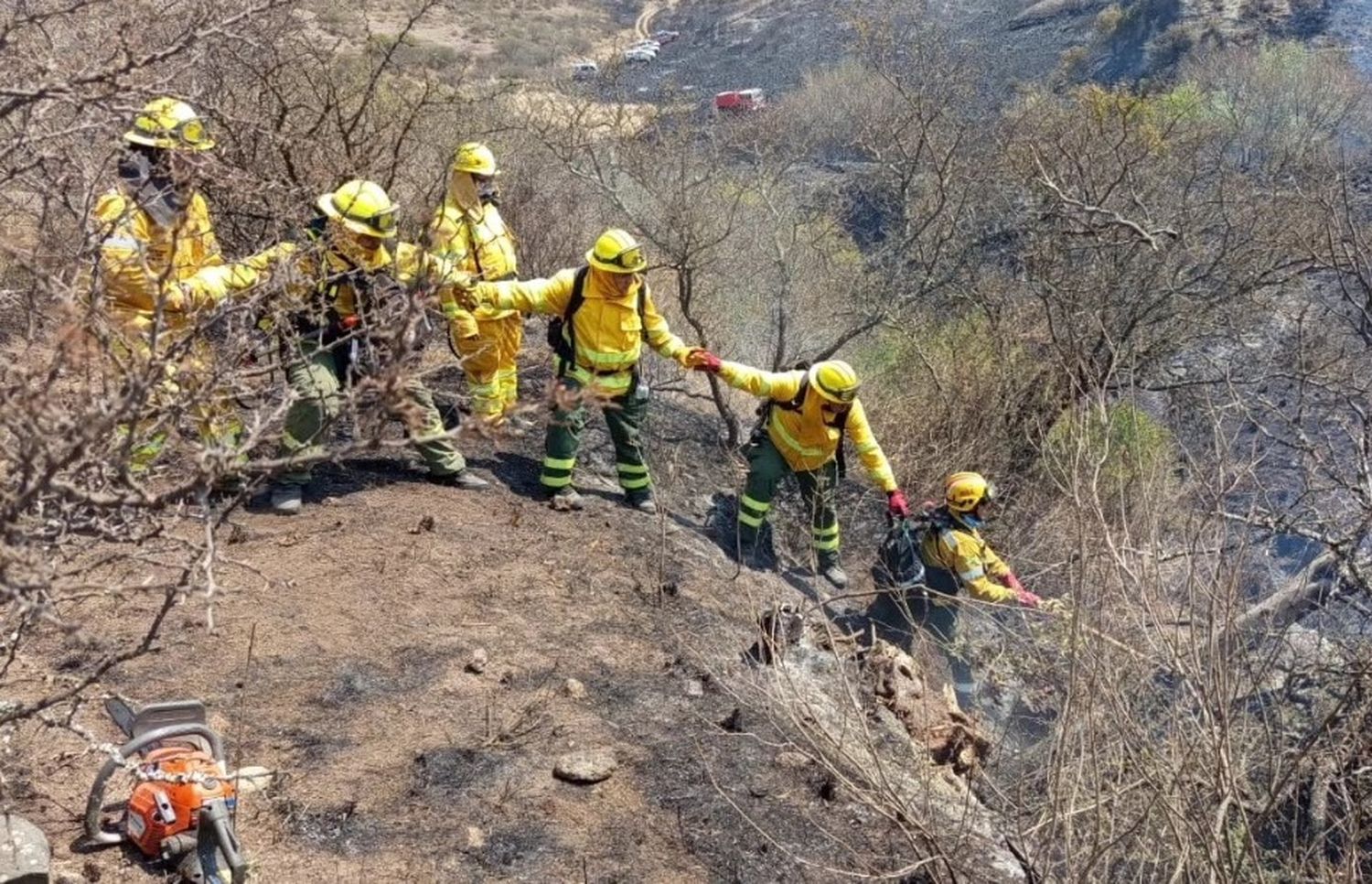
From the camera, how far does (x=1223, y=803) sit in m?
3.14

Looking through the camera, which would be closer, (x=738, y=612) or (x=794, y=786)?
(x=794, y=786)

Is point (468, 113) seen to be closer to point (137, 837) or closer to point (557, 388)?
point (137, 837)

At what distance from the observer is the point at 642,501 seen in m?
7.52

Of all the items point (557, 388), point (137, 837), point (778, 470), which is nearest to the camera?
point (557, 388)

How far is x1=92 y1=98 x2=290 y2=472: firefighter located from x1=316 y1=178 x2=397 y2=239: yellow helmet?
0.60m

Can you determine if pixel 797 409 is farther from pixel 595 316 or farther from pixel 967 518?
pixel 595 316

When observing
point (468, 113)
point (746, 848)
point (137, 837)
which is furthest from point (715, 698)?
point (468, 113)

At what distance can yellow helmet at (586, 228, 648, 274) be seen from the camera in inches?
261

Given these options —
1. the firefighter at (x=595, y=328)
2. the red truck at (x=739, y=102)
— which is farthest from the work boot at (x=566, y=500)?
the red truck at (x=739, y=102)

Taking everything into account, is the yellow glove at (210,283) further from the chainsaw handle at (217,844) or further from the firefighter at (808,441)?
the firefighter at (808,441)

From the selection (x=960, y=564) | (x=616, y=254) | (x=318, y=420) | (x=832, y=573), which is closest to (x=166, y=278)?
(x=318, y=420)

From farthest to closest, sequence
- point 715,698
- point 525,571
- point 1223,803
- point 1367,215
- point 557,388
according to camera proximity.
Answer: point 1367,215 < point 525,571 < point 715,698 < point 1223,803 < point 557,388

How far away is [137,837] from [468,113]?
26.1ft

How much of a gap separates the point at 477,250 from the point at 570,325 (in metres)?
0.65
